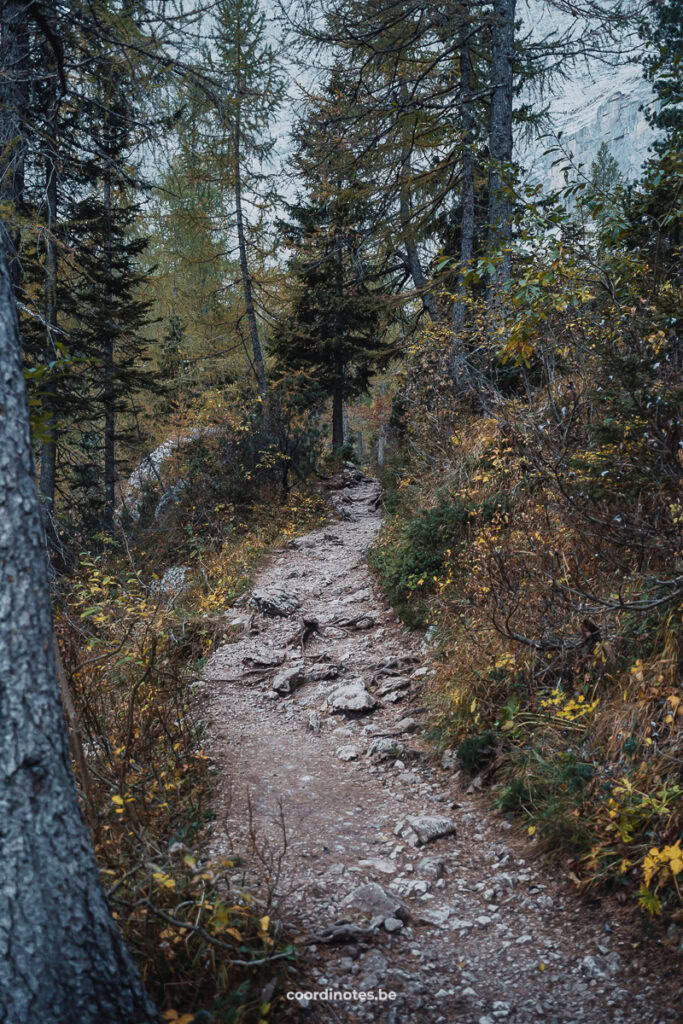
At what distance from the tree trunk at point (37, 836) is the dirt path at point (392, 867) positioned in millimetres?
1032

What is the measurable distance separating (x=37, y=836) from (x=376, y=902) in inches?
79.9

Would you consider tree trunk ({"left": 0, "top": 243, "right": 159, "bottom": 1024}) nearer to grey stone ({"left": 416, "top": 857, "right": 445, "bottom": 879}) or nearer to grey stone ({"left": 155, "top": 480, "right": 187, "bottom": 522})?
grey stone ({"left": 416, "top": 857, "right": 445, "bottom": 879})

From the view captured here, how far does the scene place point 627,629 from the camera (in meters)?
3.98

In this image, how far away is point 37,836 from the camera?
187 cm

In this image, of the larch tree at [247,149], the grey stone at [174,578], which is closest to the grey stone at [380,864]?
the grey stone at [174,578]

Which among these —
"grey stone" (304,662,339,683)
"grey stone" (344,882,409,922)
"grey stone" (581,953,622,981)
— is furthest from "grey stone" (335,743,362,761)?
"grey stone" (581,953,622,981)

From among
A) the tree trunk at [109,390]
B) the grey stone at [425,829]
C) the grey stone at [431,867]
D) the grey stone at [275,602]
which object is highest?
the tree trunk at [109,390]

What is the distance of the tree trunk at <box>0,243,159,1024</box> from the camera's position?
1.82 meters

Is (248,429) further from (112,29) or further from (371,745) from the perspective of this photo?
(371,745)

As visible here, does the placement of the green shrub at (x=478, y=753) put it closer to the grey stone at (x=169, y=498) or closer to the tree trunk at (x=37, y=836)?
the tree trunk at (x=37, y=836)

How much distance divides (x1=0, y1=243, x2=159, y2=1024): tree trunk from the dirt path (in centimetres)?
103

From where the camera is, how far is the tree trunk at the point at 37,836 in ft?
5.98

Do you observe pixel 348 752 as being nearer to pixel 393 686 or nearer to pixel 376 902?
pixel 393 686

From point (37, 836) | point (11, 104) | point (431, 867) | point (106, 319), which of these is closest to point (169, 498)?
point (106, 319)
